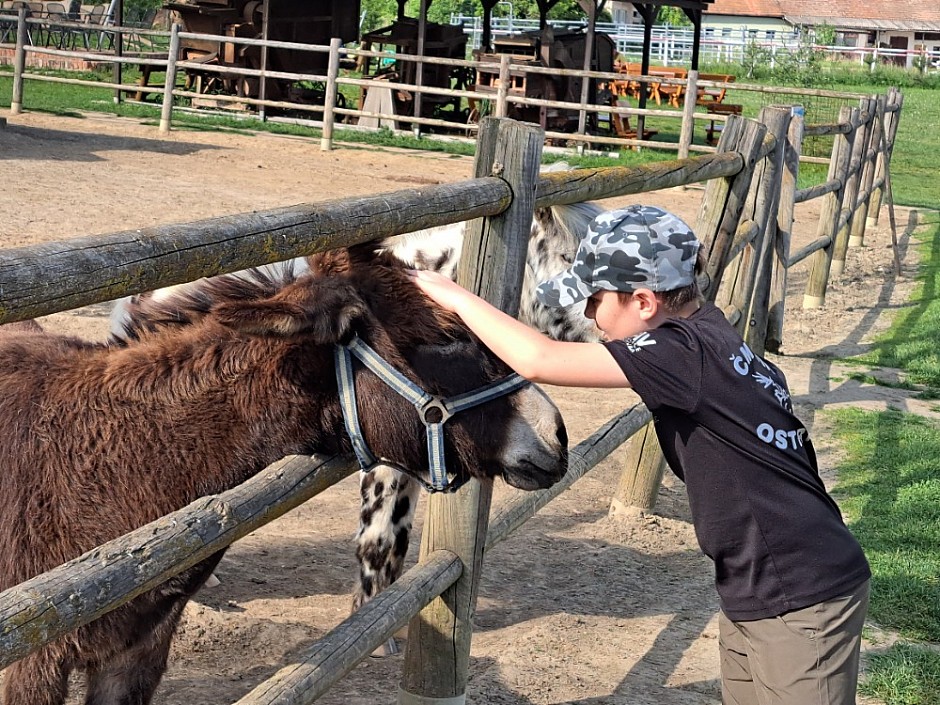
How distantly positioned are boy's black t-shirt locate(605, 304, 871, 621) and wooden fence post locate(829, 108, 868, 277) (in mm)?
8971

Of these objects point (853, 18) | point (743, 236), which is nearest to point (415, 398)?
point (743, 236)

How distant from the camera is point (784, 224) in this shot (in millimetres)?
7918

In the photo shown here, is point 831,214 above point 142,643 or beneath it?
above

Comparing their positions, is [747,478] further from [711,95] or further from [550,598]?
[711,95]

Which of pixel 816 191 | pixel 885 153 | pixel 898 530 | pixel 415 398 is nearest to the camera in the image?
pixel 415 398

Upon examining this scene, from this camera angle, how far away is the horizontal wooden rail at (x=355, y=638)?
2295 millimetres

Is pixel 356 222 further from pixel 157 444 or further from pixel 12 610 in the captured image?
pixel 12 610

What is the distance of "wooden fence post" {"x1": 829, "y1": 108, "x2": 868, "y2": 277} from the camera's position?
35.5 feet

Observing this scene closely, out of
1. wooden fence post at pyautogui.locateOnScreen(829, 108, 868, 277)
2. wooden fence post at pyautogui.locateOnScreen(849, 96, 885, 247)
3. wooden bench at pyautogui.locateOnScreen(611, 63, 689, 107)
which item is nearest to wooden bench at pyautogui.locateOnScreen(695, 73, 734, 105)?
wooden bench at pyautogui.locateOnScreen(611, 63, 689, 107)

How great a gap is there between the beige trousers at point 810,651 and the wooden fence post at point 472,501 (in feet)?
2.42

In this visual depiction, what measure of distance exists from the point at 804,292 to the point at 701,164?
7.19 metres

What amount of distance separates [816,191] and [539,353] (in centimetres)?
732

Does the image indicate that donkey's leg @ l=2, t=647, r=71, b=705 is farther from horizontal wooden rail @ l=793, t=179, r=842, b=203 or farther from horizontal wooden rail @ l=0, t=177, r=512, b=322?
horizontal wooden rail @ l=793, t=179, r=842, b=203

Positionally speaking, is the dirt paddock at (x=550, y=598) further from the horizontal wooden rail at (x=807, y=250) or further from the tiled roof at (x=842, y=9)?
the tiled roof at (x=842, y=9)
